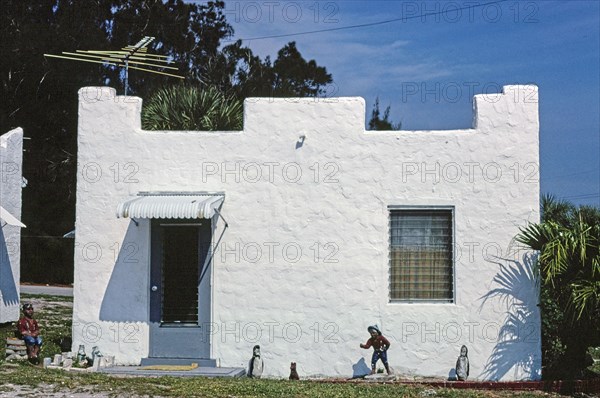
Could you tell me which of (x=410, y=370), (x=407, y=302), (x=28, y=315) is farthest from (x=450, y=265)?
(x=28, y=315)

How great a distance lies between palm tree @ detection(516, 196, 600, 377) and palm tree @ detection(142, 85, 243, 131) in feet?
35.4

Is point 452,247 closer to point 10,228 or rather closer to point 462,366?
point 462,366

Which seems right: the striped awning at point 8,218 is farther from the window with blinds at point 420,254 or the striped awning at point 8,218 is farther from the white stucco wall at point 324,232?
the window with blinds at point 420,254

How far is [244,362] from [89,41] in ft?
79.3

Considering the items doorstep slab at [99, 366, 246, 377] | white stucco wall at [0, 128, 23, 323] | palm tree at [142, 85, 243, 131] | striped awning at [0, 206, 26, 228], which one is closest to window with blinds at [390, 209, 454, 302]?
doorstep slab at [99, 366, 246, 377]

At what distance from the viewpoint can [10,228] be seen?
17.3 meters

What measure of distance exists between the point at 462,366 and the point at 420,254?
191 cm

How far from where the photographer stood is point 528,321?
13148 millimetres

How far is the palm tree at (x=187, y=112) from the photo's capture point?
21359 millimetres

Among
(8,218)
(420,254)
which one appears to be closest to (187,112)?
(8,218)

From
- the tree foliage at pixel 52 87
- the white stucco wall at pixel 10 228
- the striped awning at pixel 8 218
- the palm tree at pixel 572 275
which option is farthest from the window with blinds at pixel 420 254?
the tree foliage at pixel 52 87

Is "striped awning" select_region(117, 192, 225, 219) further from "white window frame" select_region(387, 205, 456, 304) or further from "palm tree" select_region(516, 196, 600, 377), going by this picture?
"palm tree" select_region(516, 196, 600, 377)

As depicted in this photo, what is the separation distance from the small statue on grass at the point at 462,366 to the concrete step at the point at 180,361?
3.89 m

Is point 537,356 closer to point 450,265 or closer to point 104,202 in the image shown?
point 450,265
